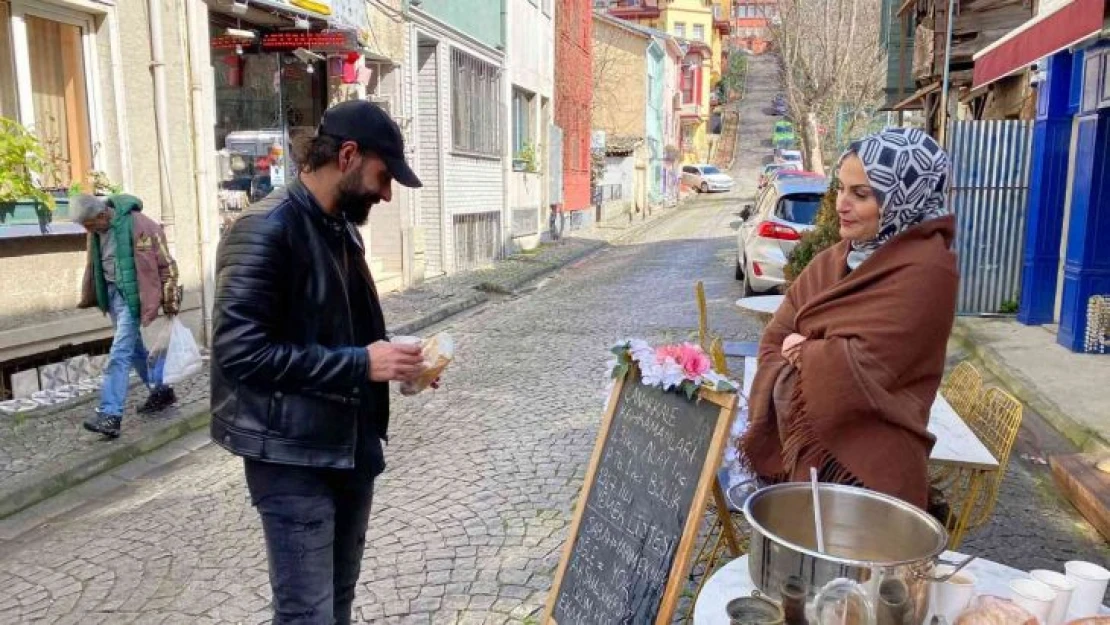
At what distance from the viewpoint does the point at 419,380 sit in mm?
2598

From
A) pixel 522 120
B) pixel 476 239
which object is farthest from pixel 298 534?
pixel 522 120

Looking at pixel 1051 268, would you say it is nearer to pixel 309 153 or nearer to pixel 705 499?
pixel 705 499

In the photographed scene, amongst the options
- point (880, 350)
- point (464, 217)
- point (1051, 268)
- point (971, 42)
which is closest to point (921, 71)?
point (971, 42)

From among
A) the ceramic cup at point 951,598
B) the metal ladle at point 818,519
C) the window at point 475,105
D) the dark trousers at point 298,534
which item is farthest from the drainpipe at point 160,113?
the ceramic cup at point 951,598

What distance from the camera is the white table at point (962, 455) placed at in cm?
304

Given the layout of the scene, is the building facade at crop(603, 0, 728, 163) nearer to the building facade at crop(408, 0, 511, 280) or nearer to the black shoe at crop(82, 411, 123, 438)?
the building facade at crop(408, 0, 511, 280)

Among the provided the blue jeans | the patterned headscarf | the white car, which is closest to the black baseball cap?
the patterned headscarf

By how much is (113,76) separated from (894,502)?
7.43 metres

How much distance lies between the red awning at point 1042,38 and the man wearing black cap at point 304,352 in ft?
18.3

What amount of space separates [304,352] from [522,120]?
698 inches

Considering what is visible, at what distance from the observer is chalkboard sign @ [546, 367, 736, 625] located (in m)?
2.39

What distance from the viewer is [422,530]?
4.36 m

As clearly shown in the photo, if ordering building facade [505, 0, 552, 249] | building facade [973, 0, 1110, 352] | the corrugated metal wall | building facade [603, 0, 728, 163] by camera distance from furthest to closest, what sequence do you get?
building facade [603, 0, 728, 163]
building facade [505, 0, 552, 249]
the corrugated metal wall
building facade [973, 0, 1110, 352]

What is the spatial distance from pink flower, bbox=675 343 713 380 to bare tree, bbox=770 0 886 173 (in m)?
29.1
